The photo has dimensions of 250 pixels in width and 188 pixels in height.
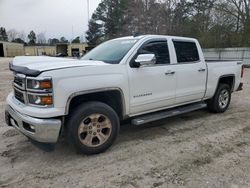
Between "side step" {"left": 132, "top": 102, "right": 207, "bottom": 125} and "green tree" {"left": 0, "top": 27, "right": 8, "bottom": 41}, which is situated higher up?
"green tree" {"left": 0, "top": 27, "right": 8, "bottom": 41}

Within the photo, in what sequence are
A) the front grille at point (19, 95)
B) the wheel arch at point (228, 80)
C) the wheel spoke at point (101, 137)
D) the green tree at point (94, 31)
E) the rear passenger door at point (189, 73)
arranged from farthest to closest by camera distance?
the green tree at point (94, 31), the wheel arch at point (228, 80), the rear passenger door at point (189, 73), the wheel spoke at point (101, 137), the front grille at point (19, 95)

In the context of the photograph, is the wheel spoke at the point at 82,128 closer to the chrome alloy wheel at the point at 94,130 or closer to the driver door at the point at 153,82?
the chrome alloy wheel at the point at 94,130

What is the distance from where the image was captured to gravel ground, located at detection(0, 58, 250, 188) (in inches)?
125

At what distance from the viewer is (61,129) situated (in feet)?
11.4

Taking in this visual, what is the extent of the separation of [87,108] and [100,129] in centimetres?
45

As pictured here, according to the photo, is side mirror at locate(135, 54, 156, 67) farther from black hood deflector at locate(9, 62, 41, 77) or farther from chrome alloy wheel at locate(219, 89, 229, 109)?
chrome alloy wheel at locate(219, 89, 229, 109)

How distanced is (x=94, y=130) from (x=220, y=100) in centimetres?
383

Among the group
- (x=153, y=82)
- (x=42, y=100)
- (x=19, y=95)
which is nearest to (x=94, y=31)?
(x=153, y=82)

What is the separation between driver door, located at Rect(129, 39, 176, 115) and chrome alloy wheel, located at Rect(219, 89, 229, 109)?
1995mm

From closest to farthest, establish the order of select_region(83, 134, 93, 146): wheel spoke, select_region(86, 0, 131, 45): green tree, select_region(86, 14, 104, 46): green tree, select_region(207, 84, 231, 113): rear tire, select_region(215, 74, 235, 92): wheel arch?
select_region(83, 134, 93, 146): wheel spoke
select_region(207, 84, 231, 113): rear tire
select_region(215, 74, 235, 92): wheel arch
select_region(86, 0, 131, 45): green tree
select_region(86, 14, 104, 46): green tree

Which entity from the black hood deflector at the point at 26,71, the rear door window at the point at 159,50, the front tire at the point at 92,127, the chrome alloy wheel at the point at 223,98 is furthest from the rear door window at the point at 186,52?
the black hood deflector at the point at 26,71

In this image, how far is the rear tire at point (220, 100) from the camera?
6105mm

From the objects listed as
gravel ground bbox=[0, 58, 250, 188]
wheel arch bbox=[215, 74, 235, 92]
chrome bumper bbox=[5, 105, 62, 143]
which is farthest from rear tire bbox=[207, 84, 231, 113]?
chrome bumper bbox=[5, 105, 62, 143]

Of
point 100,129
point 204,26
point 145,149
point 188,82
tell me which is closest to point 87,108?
point 100,129
